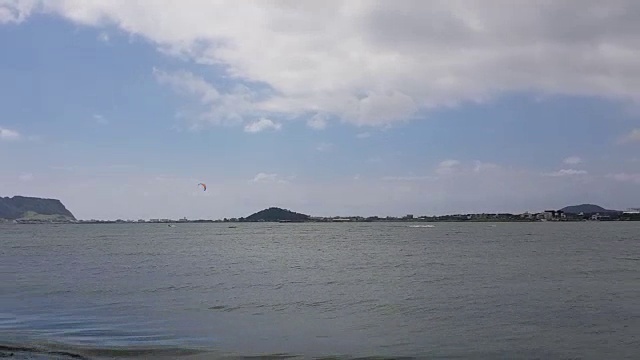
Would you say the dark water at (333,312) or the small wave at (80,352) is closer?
the small wave at (80,352)

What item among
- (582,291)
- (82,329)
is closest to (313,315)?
(82,329)

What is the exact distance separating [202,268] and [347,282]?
17019 millimetres

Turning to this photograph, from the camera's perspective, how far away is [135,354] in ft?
59.9

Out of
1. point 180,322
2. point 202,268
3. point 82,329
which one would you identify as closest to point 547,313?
point 180,322

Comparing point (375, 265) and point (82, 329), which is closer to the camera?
point (82, 329)

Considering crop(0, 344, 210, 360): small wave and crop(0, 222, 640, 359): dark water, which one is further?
crop(0, 222, 640, 359): dark water

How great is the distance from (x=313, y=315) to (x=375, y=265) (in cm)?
2755

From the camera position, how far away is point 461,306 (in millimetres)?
28188

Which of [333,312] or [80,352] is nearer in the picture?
[80,352]

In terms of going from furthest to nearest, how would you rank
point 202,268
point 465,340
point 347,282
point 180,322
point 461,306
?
point 202,268 → point 347,282 → point 461,306 → point 180,322 → point 465,340

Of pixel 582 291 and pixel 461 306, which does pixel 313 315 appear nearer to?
pixel 461 306

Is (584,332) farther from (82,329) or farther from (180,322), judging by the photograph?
(82,329)

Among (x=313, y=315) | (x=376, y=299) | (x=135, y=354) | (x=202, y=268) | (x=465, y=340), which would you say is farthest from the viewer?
(x=202, y=268)

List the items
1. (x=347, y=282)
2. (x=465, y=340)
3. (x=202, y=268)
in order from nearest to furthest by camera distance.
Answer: (x=465, y=340) → (x=347, y=282) → (x=202, y=268)
